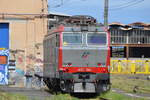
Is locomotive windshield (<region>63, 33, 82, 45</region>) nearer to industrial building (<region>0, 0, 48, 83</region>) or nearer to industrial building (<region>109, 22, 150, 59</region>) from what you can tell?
industrial building (<region>0, 0, 48, 83</region>)

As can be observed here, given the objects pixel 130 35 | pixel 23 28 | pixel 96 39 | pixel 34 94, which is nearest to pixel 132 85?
pixel 23 28

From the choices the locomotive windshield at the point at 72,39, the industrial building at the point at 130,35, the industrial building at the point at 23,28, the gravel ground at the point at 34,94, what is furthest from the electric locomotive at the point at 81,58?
the industrial building at the point at 130,35

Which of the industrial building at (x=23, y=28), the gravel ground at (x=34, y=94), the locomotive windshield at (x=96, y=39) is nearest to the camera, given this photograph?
the gravel ground at (x=34, y=94)

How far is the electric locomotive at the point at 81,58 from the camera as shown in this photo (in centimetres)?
1958

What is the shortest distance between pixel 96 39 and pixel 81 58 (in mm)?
1285

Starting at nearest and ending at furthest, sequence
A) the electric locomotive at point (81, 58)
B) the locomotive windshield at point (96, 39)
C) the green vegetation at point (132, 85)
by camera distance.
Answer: the electric locomotive at point (81, 58)
the locomotive windshield at point (96, 39)
the green vegetation at point (132, 85)

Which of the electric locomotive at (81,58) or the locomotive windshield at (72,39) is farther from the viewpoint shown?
the locomotive windshield at (72,39)

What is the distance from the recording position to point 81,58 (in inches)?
781

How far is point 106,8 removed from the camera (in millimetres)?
32938

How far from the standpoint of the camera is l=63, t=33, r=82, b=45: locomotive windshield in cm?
2000

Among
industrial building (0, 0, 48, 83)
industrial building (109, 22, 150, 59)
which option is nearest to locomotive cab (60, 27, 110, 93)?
industrial building (0, 0, 48, 83)

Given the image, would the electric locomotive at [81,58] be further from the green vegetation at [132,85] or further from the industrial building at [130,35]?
the industrial building at [130,35]

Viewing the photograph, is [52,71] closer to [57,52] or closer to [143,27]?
[57,52]

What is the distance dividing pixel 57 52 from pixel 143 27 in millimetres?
48860
